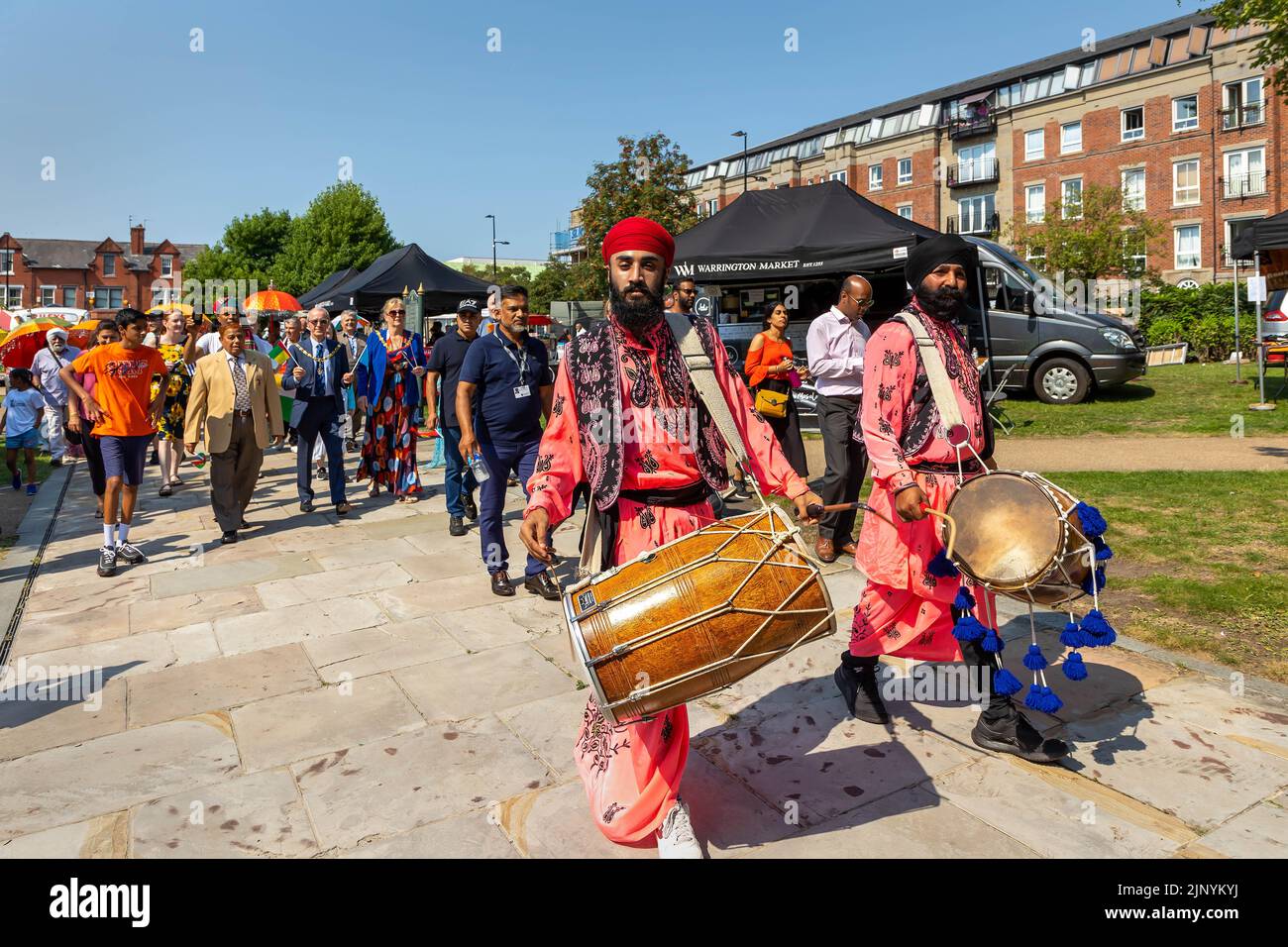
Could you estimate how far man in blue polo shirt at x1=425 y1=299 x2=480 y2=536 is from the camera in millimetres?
8297

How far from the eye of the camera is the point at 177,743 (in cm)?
397

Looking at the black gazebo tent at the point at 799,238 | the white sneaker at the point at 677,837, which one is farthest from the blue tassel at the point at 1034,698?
the black gazebo tent at the point at 799,238

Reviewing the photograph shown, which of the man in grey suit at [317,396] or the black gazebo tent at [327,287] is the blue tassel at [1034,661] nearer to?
the man in grey suit at [317,396]

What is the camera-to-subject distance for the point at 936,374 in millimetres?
3631

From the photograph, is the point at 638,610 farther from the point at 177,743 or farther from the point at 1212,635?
the point at 1212,635

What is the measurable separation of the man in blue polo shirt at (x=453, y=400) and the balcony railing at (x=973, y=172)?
45959 millimetres

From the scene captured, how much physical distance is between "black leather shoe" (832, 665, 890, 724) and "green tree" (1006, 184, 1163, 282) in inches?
1316

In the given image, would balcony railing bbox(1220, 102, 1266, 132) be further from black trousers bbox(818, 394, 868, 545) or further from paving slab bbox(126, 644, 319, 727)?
paving slab bbox(126, 644, 319, 727)

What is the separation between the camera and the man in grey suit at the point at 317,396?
912 cm

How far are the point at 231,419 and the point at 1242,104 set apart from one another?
4448 centimetres

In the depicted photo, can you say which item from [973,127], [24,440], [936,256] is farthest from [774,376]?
[973,127]

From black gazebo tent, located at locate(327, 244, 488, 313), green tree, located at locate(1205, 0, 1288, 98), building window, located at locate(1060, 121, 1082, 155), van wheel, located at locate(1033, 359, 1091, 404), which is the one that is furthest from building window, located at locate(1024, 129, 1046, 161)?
black gazebo tent, located at locate(327, 244, 488, 313)

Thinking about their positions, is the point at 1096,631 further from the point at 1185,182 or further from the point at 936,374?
the point at 1185,182
